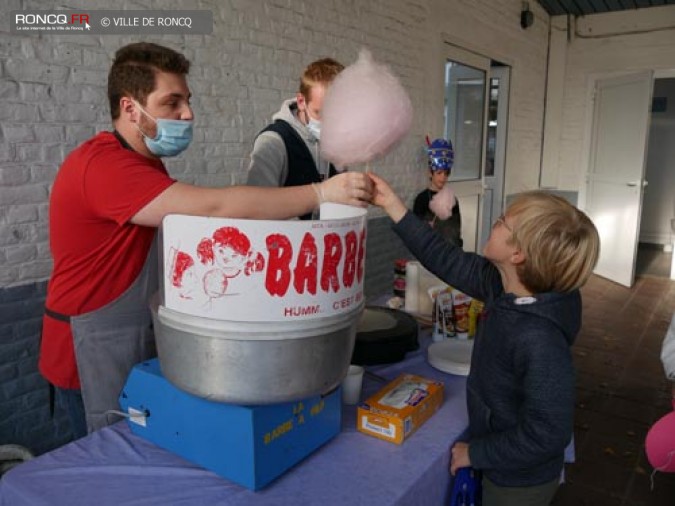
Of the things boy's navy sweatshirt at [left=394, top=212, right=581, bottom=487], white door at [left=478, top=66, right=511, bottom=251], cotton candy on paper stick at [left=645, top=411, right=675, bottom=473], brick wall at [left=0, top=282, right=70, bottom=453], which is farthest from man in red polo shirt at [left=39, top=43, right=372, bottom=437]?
white door at [left=478, top=66, right=511, bottom=251]

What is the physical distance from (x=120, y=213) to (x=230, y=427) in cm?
51

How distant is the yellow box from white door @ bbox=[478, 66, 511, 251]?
511 centimetres

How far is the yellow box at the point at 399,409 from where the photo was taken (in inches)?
49.3

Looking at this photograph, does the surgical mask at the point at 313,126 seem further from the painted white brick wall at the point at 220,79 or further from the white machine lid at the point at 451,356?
the painted white brick wall at the point at 220,79

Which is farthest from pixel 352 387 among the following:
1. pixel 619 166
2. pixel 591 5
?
pixel 591 5

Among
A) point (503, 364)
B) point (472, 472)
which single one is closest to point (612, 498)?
point (472, 472)

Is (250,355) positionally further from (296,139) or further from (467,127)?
(467,127)

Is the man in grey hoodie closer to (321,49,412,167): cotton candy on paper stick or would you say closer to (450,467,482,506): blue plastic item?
(321,49,412,167): cotton candy on paper stick

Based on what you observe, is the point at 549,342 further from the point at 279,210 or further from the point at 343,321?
the point at 279,210

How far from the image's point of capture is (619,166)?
6.23 meters

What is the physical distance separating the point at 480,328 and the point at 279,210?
23.5 inches

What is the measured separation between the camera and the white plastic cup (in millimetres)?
1411

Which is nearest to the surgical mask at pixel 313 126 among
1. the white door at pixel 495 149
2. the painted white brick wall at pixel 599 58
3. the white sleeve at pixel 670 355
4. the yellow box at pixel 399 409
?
the yellow box at pixel 399 409

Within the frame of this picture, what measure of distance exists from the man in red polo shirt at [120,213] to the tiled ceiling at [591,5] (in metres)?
6.70
